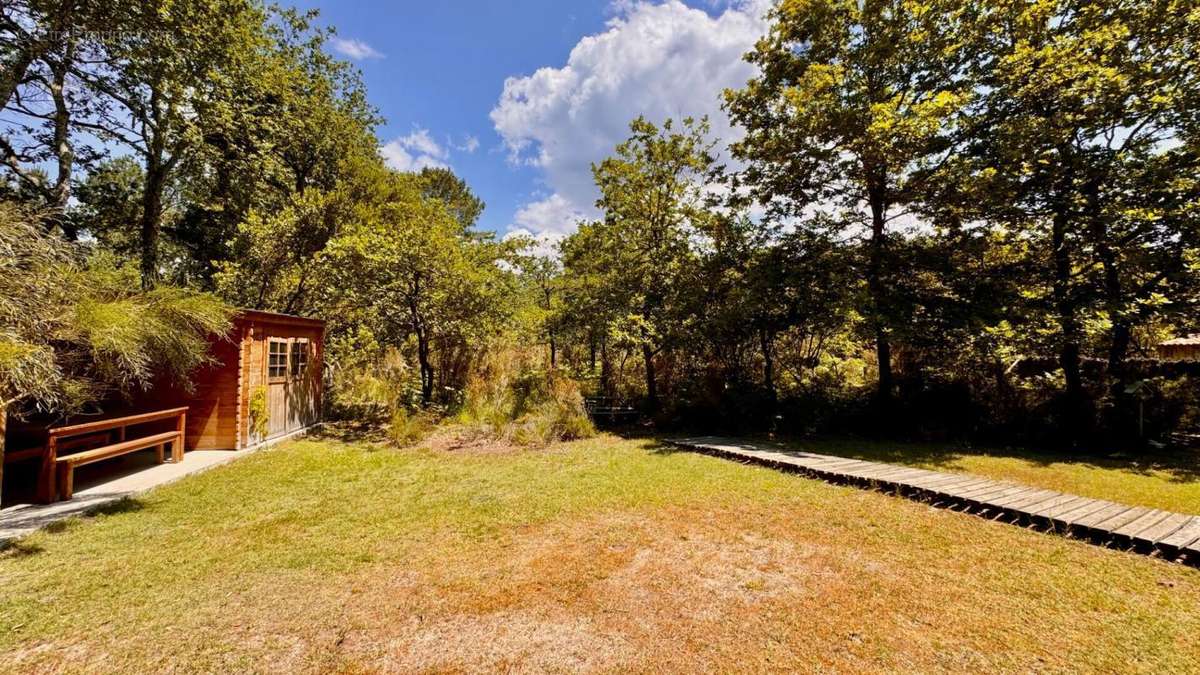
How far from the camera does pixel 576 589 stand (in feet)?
10.7

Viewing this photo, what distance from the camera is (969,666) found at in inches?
92.8

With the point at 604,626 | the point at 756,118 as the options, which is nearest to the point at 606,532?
the point at 604,626

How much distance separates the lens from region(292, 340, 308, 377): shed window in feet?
29.9

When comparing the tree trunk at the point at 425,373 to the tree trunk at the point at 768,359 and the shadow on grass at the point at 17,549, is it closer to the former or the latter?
the shadow on grass at the point at 17,549

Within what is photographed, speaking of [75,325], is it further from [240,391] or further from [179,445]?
[240,391]

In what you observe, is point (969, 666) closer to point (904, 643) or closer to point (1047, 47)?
point (904, 643)

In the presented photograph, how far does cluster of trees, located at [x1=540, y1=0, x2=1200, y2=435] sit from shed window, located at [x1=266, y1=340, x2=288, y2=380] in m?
5.89

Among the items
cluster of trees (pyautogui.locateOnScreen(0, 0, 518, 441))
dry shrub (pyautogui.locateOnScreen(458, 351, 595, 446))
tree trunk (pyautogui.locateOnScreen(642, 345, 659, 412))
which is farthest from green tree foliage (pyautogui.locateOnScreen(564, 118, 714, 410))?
cluster of trees (pyautogui.locateOnScreen(0, 0, 518, 441))

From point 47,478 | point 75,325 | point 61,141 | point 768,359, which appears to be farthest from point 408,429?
point 61,141

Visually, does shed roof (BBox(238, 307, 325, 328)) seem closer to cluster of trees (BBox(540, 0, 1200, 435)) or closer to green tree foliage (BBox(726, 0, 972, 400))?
cluster of trees (BBox(540, 0, 1200, 435))

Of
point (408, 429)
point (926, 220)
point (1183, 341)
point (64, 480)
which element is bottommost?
point (408, 429)

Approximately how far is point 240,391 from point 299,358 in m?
1.93

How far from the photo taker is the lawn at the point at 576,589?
2502 millimetres

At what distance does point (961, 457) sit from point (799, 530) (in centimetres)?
463
